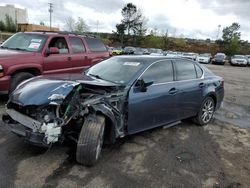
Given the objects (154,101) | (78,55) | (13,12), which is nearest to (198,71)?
(154,101)

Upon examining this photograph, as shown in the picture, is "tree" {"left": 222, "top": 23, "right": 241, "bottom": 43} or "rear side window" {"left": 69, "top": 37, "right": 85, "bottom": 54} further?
"tree" {"left": 222, "top": 23, "right": 241, "bottom": 43}

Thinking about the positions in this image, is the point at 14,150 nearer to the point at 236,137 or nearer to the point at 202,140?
the point at 202,140

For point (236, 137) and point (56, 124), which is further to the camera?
point (236, 137)

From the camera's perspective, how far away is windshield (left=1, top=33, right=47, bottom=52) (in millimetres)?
6902

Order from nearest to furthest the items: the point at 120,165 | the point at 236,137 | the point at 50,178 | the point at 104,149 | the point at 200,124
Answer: the point at 50,178 < the point at 120,165 < the point at 104,149 < the point at 236,137 < the point at 200,124

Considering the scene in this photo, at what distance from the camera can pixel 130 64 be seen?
15.5ft

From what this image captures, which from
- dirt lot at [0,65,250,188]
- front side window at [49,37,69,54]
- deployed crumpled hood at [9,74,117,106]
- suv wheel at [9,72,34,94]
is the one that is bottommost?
dirt lot at [0,65,250,188]

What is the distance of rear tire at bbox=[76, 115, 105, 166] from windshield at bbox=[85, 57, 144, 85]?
38.8 inches

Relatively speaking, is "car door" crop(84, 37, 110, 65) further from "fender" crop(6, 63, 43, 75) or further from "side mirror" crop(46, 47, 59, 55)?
"fender" crop(6, 63, 43, 75)

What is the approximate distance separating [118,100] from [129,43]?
206 feet

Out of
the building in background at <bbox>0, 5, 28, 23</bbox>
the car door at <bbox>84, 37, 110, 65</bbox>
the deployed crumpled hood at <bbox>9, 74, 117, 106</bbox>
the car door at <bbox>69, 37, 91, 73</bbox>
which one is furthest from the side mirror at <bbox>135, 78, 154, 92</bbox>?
the building in background at <bbox>0, 5, 28, 23</bbox>

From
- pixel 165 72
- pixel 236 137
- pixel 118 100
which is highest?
pixel 165 72

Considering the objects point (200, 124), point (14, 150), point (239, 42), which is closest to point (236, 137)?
point (200, 124)

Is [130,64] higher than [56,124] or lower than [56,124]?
higher
